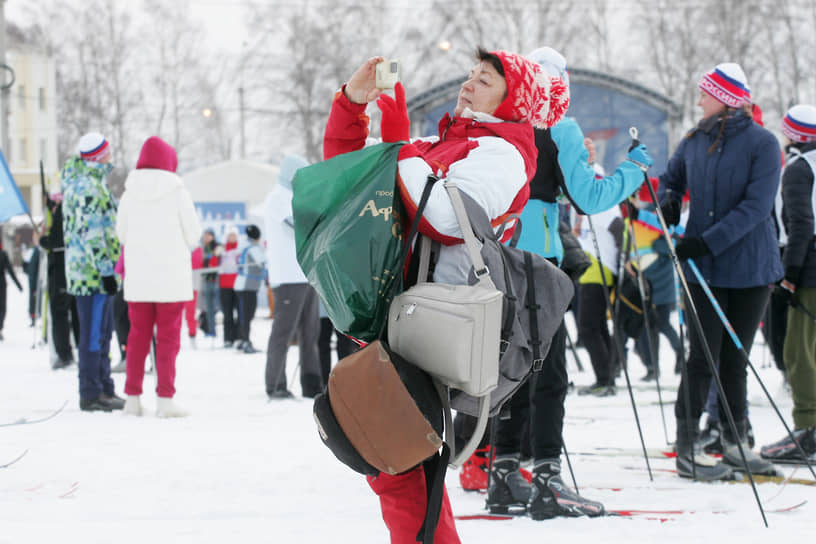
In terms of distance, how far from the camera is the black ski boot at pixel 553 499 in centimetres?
367

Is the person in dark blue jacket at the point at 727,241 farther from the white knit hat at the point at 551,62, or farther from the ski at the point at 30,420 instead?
the ski at the point at 30,420

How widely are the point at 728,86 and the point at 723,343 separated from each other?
127 centimetres

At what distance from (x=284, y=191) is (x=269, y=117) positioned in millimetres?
31871

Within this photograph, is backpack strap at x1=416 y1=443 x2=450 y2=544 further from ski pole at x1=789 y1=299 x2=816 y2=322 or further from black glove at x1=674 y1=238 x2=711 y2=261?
ski pole at x1=789 y1=299 x2=816 y2=322

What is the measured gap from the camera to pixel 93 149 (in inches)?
264

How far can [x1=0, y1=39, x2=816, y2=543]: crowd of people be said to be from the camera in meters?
2.38

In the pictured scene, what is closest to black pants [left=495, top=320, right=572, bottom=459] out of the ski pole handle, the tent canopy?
the ski pole handle

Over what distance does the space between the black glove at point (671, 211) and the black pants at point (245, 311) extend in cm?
846

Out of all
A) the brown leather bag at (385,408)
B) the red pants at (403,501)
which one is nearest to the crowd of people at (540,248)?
the red pants at (403,501)

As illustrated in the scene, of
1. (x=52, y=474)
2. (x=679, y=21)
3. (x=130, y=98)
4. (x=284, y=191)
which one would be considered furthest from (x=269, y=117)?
(x=52, y=474)

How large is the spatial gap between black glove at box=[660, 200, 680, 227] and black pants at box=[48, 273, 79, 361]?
21.7ft

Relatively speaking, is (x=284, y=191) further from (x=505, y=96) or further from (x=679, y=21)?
(x=679, y=21)

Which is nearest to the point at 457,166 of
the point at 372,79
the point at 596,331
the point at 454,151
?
the point at 454,151

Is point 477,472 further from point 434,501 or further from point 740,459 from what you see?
point 434,501
